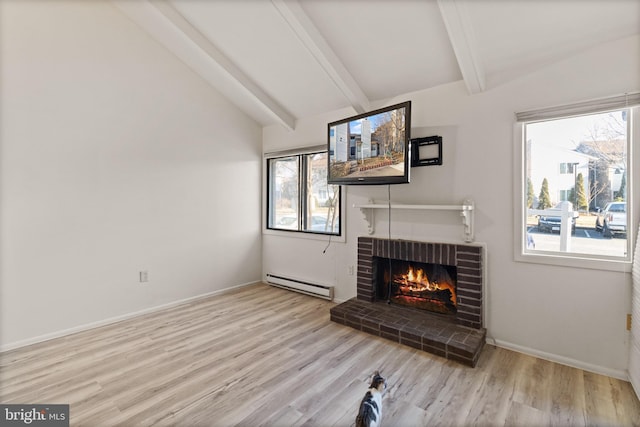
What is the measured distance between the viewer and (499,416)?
1776mm

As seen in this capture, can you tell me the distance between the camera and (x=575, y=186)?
7.77ft

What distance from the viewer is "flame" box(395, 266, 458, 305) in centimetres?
303

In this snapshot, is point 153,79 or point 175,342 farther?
point 153,79

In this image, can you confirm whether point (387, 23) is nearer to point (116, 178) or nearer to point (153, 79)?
point (153, 79)

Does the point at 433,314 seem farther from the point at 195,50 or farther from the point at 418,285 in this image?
the point at 195,50

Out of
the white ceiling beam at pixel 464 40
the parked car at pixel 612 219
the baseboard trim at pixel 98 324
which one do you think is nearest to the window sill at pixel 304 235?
the baseboard trim at pixel 98 324

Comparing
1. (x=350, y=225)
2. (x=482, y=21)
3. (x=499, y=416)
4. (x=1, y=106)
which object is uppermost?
(x=482, y=21)

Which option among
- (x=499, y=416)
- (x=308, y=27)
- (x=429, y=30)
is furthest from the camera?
(x=308, y=27)

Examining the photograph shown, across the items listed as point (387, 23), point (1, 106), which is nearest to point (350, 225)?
point (387, 23)

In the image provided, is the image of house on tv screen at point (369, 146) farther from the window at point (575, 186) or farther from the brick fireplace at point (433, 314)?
the window at point (575, 186)

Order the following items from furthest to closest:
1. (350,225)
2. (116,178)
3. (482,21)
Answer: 1. (350,225)
2. (116,178)
3. (482,21)

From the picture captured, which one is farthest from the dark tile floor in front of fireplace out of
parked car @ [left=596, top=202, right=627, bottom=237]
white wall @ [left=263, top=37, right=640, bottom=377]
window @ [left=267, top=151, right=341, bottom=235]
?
parked car @ [left=596, top=202, right=627, bottom=237]

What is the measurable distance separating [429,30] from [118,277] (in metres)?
3.71

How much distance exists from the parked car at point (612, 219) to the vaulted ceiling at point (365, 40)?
1.16 m
